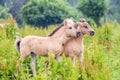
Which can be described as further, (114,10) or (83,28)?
(114,10)

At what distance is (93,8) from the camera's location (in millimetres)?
31047

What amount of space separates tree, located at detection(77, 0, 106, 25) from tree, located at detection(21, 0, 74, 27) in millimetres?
2389

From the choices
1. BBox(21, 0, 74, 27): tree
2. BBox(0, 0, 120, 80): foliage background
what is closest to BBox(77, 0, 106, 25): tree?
BBox(21, 0, 74, 27): tree

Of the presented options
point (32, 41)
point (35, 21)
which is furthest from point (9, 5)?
point (32, 41)

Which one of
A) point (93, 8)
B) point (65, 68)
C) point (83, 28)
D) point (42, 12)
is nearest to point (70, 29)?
point (83, 28)

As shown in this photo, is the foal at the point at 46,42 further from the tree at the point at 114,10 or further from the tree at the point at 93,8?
the tree at the point at 114,10

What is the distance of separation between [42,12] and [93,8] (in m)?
4.94

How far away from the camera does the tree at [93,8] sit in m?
30.6

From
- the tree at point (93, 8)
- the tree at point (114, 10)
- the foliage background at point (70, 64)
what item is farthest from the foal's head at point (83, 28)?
the tree at point (114, 10)

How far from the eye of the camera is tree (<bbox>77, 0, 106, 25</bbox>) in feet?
101

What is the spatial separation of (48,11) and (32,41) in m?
25.3

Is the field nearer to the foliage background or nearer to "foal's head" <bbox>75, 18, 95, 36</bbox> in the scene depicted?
the foliage background

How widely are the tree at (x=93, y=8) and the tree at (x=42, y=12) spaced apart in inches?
94.0

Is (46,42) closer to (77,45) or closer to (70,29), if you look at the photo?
(70,29)
